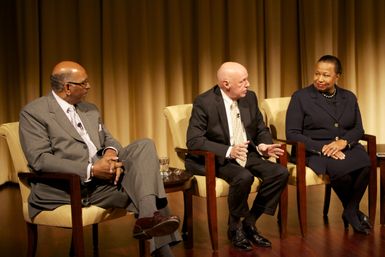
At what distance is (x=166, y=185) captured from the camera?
419cm

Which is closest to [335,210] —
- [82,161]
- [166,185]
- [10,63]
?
[166,185]

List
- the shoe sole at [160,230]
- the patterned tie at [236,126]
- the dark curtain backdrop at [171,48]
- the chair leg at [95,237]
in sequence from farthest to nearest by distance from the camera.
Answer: the dark curtain backdrop at [171,48] → the patterned tie at [236,126] → the chair leg at [95,237] → the shoe sole at [160,230]

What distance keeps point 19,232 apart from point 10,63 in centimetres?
218

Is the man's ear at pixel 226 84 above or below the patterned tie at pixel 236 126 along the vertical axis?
above

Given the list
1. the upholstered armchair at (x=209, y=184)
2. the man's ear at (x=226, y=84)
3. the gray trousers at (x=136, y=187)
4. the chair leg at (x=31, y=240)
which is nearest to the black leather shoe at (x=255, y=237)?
the upholstered armchair at (x=209, y=184)

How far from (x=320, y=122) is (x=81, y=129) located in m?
1.73

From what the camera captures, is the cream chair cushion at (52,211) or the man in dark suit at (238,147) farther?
the man in dark suit at (238,147)

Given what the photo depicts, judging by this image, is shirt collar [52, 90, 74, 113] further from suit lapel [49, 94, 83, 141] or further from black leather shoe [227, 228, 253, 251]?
black leather shoe [227, 228, 253, 251]

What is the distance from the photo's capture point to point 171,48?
6.90m

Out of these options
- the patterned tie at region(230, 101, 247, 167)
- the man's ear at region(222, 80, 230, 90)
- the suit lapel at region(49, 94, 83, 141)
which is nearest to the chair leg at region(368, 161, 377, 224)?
the patterned tie at region(230, 101, 247, 167)

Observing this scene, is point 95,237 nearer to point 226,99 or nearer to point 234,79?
point 226,99

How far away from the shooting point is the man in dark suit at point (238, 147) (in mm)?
4449

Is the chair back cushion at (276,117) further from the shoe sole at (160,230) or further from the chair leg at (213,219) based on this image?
the shoe sole at (160,230)

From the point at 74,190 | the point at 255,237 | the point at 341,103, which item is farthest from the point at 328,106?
the point at 74,190
